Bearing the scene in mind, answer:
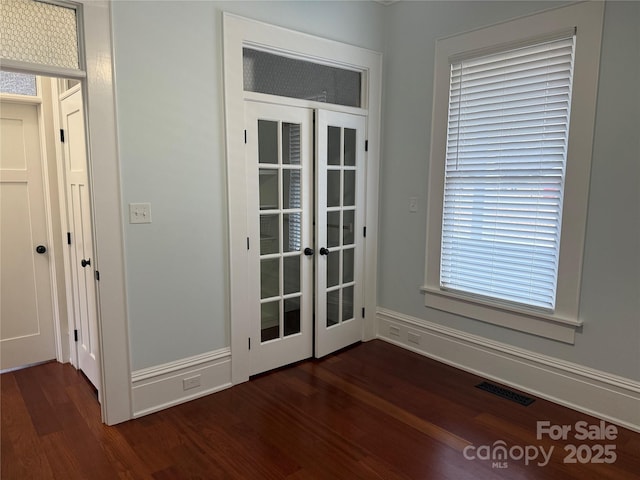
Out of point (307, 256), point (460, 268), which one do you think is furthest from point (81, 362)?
point (460, 268)

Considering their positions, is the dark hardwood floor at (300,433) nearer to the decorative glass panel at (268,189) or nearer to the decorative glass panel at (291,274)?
the decorative glass panel at (291,274)

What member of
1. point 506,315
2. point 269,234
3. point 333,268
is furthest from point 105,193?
point 506,315

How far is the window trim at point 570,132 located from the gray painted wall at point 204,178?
5 cm

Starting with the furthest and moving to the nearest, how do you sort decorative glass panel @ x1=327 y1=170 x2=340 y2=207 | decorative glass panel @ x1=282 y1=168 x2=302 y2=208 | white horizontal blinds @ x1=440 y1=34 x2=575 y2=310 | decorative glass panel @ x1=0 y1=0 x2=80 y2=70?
decorative glass panel @ x1=327 y1=170 x2=340 y2=207, decorative glass panel @ x1=282 y1=168 x2=302 y2=208, white horizontal blinds @ x1=440 y1=34 x2=575 y2=310, decorative glass panel @ x1=0 y1=0 x2=80 y2=70

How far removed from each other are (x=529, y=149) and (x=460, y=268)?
3.28 feet

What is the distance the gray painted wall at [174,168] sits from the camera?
2.53 metres

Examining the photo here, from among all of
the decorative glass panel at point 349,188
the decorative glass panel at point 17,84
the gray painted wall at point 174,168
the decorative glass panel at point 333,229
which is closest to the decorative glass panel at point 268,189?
the gray painted wall at point 174,168

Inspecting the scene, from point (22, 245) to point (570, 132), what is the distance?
12.9 feet

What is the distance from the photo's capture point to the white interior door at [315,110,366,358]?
344 cm

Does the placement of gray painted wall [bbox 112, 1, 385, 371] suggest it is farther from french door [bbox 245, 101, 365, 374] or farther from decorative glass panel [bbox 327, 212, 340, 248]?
decorative glass panel [bbox 327, 212, 340, 248]

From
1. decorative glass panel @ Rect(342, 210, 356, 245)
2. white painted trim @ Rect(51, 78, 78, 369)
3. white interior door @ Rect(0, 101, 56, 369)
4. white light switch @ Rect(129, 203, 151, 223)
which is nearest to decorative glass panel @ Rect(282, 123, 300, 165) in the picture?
decorative glass panel @ Rect(342, 210, 356, 245)

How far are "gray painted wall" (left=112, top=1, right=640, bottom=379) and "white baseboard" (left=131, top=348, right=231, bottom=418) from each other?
70mm

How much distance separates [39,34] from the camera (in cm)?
223

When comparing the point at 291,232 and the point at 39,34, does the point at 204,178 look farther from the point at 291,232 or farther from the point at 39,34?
the point at 39,34
